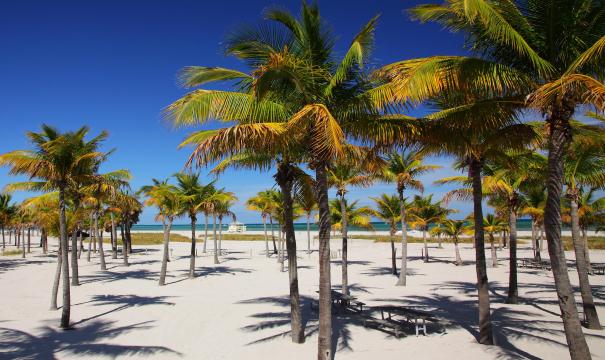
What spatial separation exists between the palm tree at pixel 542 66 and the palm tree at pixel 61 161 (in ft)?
35.8

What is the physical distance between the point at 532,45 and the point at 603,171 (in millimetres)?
9016

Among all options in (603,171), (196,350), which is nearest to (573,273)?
(603,171)

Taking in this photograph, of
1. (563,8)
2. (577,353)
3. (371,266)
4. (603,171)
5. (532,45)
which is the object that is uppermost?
(563,8)

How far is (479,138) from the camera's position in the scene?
34.8 ft

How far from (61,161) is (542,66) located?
44.8ft

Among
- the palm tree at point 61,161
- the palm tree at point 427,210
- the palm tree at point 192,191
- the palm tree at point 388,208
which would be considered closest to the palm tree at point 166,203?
the palm tree at point 192,191

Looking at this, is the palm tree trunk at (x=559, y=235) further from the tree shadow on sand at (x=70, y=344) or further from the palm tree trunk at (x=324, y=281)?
the tree shadow on sand at (x=70, y=344)

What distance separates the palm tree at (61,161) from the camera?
12.3m

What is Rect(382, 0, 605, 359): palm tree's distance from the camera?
6414 millimetres

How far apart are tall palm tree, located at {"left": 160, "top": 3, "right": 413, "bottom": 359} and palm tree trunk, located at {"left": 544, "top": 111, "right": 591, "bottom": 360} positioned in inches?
106

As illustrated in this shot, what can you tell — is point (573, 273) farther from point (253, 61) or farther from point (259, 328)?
point (253, 61)

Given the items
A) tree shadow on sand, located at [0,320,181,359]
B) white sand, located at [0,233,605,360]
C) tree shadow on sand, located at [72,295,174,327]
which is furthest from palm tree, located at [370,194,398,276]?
tree shadow on sand, located at [0,320,181,359]

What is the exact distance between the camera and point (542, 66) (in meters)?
6.64

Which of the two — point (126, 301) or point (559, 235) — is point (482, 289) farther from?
point (126, 301)
